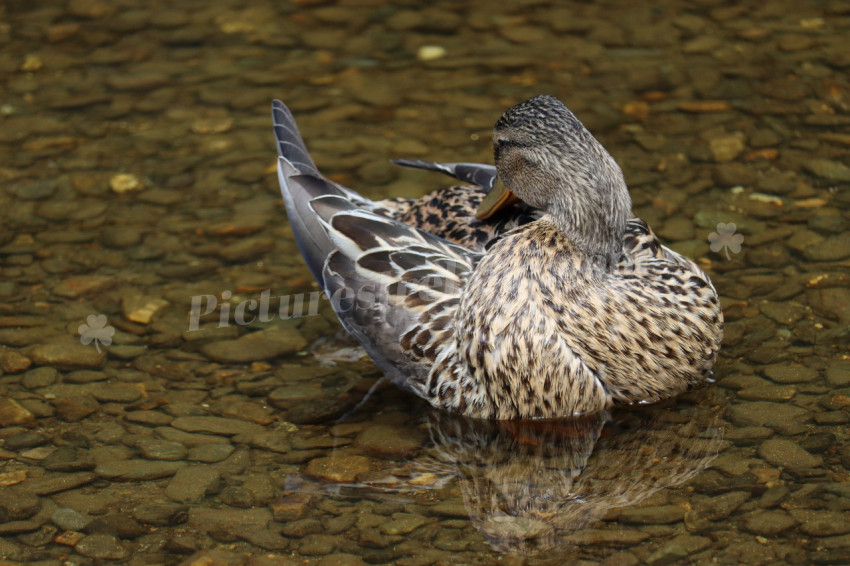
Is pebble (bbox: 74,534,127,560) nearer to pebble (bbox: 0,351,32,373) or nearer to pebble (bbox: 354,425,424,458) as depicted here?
pebble (bbox: 354,425,424,458)

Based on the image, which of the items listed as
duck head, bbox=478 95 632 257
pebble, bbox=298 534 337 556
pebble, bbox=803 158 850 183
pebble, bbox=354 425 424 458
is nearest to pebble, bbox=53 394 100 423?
pebble, bbox=354 425 424 458

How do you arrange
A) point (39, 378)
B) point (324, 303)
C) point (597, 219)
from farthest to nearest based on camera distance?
point (324, 303) → point (39, 378) → point (597, 219)

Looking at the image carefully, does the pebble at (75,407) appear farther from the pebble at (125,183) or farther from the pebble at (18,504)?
the pebble at (125,183)

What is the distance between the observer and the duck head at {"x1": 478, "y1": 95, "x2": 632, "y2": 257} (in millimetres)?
4906

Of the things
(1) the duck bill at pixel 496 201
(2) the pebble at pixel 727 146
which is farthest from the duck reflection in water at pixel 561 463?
(2) the pebble at pixel 727 146

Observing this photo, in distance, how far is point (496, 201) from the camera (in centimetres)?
537

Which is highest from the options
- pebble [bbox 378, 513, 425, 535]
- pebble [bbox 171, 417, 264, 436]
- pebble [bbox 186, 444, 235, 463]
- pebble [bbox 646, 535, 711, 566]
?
pebble [bbox 646, 535, 711, 566]

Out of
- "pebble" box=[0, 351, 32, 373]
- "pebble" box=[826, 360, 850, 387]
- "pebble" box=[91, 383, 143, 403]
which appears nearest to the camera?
"pebble" box=[826, 360, 850, 387]

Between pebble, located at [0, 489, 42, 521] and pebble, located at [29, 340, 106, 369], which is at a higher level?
pebble, located at [29, 340, 106, 369]

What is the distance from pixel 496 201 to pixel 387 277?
0.65m

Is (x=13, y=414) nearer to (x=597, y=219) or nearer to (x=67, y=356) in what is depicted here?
(x=67, y=356)

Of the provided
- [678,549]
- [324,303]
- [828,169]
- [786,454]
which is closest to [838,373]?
[786,454]

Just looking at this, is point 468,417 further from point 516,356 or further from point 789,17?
point 789,17

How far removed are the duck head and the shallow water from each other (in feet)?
2.75
